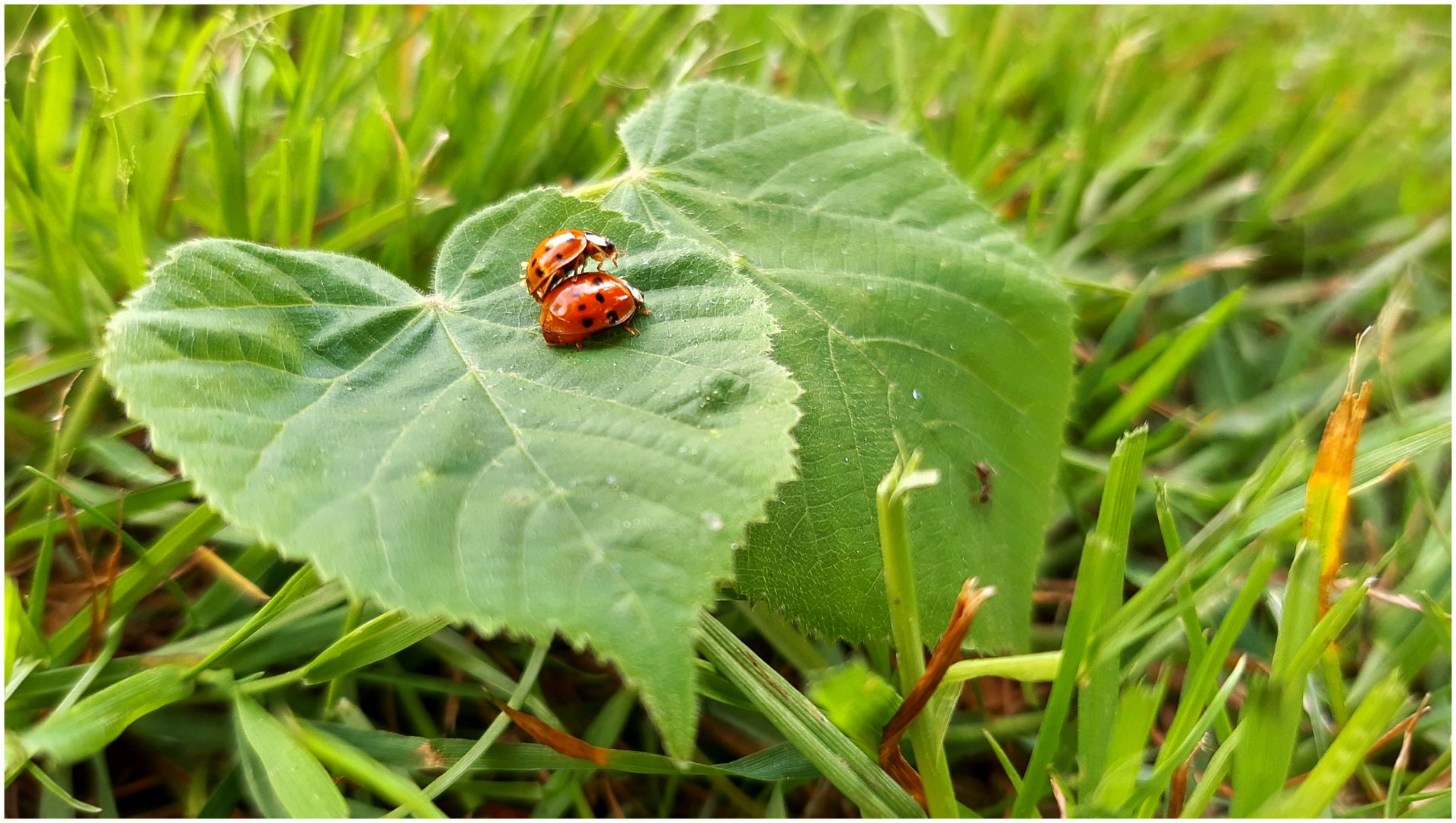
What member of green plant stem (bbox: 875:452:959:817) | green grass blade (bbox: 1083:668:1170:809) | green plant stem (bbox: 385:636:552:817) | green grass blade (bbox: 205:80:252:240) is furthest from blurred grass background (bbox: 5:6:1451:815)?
green grass blade (bbox: 1083:668:1170:809)

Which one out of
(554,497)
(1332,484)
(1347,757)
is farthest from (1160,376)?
(554,497)

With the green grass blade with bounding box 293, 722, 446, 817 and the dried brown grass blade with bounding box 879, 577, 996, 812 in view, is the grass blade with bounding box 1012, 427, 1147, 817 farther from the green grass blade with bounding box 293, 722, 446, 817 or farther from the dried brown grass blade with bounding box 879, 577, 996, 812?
the green grass blade with bounding box 293, 722, 446, 817

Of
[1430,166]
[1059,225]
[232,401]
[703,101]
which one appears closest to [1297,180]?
[1430,166]

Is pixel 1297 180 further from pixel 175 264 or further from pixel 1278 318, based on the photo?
pixel 175 264

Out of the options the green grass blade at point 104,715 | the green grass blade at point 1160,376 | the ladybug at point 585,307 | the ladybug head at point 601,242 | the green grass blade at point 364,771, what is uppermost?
the ladybug head at point 601,242

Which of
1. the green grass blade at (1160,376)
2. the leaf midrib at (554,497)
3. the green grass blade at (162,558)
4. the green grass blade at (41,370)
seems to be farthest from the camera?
the green grass blade at (1160,376)

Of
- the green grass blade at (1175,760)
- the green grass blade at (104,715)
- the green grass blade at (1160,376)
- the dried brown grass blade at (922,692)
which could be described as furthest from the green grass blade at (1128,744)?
the green grass blade at (104,715)

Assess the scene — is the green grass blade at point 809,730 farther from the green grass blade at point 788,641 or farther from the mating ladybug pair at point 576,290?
the mating ladybug pair at point 576,290
